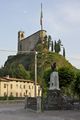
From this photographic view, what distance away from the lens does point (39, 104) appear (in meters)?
34.6

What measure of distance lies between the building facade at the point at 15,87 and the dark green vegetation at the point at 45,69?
21.3ft

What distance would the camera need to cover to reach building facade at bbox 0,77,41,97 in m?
108

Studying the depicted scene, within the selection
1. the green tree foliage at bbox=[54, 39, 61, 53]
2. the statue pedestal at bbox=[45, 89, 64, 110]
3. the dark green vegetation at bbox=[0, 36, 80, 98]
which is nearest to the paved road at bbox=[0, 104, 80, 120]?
the statue pedestal at bbox=[45, 89, 64, 110]

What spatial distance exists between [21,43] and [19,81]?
58.1m

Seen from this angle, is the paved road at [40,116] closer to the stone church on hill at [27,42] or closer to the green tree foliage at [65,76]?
the green tree foliage at [65,76]

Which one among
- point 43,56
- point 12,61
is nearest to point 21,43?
point 12,61

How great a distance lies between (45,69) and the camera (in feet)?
270

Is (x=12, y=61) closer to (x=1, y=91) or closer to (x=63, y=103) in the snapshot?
(x=1, y=91)

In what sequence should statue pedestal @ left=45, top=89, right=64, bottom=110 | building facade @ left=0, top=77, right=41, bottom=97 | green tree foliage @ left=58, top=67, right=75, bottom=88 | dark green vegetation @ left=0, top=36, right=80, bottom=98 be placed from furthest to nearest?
building facade @ left=0, top=77, right=41, bottom=97, dark green vegetation @ left=0, top=36, right=80, bottom=98, green tree foliage @ left=58, top=67, right=75, bottom=88, statue pedestal @ left=45, top=89, right=64, bottom=110

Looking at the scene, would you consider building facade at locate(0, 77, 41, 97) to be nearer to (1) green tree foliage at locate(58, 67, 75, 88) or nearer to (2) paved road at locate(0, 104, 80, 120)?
(1) green tree foliage at locate(58, 67, 75, 88)

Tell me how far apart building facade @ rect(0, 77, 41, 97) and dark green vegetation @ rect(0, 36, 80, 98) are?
6497 millimetres

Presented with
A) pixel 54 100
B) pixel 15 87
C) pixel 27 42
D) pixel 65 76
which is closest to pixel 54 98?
pixel 54 100

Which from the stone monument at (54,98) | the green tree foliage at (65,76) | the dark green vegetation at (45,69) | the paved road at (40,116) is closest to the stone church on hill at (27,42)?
the dark green vegetation at (45,69)

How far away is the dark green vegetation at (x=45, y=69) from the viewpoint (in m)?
54.9
